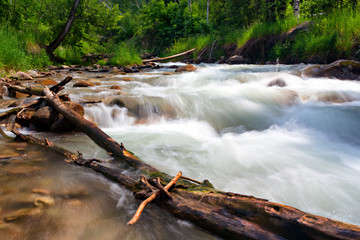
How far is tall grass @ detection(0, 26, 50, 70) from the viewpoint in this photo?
24.4ft

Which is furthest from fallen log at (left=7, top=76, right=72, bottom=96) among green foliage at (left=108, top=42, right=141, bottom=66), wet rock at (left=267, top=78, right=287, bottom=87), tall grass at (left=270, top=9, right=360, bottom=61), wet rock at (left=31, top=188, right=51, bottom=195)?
green foliage at (left=108, top=42, right=141, bottom=66)

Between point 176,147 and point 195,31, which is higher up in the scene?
point 195,31

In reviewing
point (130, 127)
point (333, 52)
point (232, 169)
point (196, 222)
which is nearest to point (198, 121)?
point (130, 127)

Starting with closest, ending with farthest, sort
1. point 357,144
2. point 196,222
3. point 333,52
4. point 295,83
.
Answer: point 196,222
point 357,144
point 295,83
point 333,52

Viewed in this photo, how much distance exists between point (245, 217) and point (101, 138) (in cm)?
170

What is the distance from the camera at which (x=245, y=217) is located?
1131mm

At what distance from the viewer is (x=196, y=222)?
1.26m

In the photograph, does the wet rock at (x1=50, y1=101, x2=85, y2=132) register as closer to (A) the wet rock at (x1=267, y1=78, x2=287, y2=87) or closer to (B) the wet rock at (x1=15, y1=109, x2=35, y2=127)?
(B) the wet rock at (x1=15, y1=109, x2=35, y2=127)

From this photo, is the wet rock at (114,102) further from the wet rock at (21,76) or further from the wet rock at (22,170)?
the wet rock at (21,76)

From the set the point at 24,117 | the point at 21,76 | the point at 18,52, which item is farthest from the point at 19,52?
the point at 24,117

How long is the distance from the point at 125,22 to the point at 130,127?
34573 millimetres

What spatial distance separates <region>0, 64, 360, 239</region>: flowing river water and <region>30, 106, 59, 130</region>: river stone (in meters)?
0.32

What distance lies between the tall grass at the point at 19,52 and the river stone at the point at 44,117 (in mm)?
5041

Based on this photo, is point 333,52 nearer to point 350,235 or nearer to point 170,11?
point 350,235
